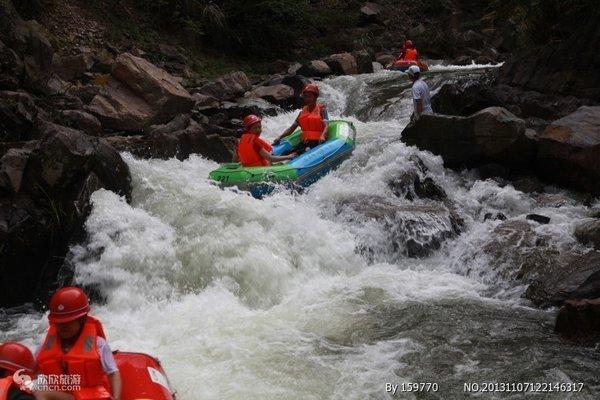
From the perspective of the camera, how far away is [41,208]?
6500mm

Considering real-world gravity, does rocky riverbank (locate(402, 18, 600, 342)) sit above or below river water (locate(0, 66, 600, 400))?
above

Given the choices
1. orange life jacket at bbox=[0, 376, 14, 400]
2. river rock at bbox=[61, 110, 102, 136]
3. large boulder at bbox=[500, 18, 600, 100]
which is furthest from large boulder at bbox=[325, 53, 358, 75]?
orange life jacket at bbox=[0, 376, 14, 400]

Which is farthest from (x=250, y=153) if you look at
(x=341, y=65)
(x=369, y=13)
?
(x=369, y=13)

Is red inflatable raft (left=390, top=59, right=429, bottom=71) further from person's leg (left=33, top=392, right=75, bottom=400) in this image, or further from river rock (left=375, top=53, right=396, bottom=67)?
person's leg (left=33, top=392, right=75, bottom=400)

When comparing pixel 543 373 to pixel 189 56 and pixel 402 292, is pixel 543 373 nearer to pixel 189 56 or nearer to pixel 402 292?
pixel 402 292

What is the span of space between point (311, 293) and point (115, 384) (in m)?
3.09

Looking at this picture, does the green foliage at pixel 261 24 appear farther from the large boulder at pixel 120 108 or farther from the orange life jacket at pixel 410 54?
the large boulder at pixel 120 108

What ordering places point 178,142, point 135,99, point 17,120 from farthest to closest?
1. point 135,99
2. point 178,142
3. point 17,120

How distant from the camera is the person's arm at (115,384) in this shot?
11.5 ft

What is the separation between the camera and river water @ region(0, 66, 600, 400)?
15.5 ft

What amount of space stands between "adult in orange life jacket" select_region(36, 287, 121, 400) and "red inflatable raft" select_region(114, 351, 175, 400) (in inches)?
4.3

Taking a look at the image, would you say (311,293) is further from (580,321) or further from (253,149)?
(253,149)

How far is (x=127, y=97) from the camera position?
10.7m

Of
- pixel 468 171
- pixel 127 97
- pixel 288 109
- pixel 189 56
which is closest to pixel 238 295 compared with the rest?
pixel 468 171
